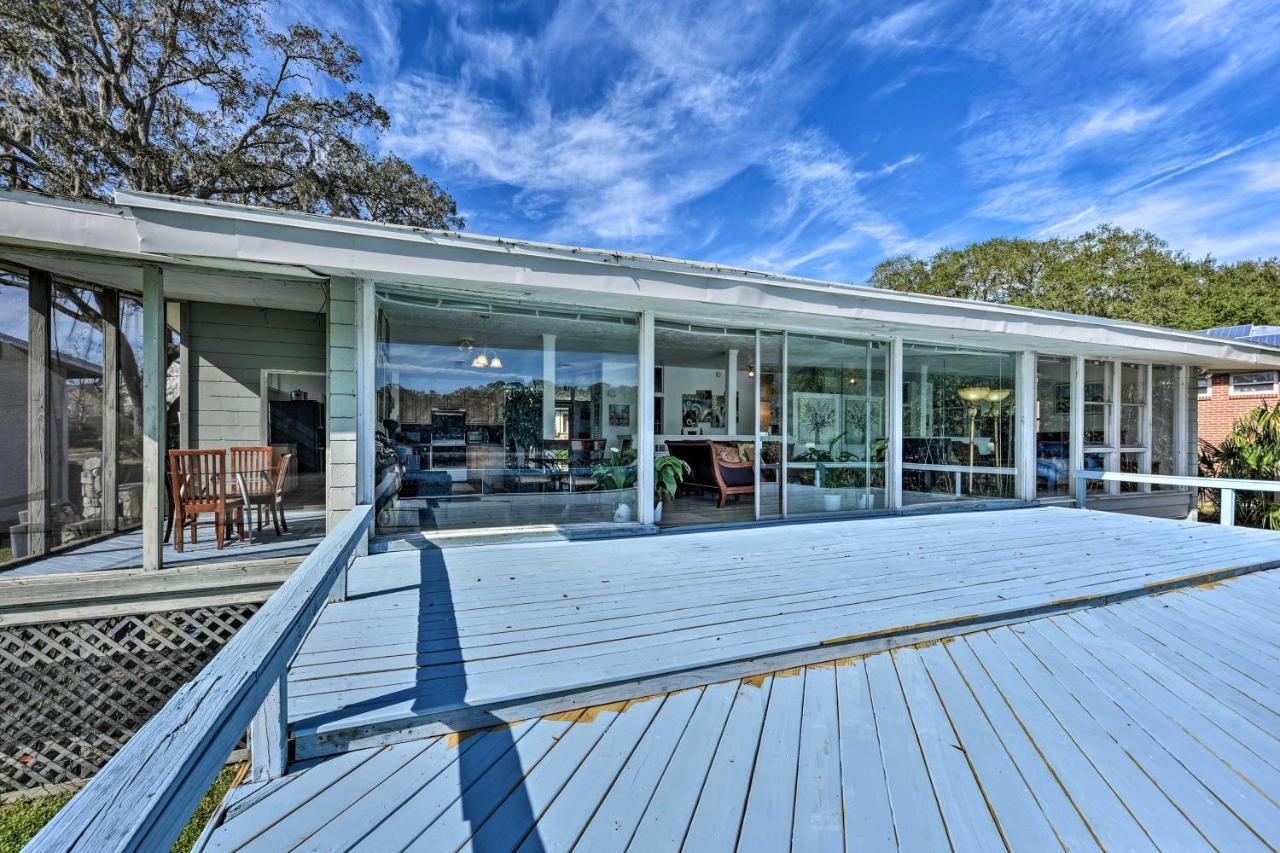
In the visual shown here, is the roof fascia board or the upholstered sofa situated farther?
the upholstered sofa

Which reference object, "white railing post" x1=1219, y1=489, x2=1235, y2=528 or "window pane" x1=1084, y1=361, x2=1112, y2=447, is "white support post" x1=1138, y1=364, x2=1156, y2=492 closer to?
"window pane" x1=1084, y1=361, x2=1112, y2=447

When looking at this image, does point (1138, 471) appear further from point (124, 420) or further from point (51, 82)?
point (51, 82)

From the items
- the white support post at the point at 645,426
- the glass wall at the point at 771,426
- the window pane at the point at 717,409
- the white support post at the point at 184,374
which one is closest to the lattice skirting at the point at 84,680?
the white support post at the point at 184,374

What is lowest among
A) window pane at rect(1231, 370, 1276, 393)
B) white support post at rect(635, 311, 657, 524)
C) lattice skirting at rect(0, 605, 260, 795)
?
lattice skirting at rect(0, 605, 260, 795)

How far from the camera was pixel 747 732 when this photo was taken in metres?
1.88

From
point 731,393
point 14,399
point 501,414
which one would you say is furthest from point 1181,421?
point 14,399

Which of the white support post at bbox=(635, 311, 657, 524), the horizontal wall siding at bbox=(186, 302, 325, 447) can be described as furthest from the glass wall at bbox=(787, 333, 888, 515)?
the horizontal wall siding at bbox=(186, 302, 325, 447)

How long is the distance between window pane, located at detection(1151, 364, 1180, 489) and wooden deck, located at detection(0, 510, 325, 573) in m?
11.4

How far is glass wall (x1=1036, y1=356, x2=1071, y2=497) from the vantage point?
712 cm

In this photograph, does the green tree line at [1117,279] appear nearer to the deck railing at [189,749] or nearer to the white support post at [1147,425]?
the white support post at [1147,425]

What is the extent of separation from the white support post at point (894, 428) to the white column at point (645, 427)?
296cm

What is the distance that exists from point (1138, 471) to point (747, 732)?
9.63 meters

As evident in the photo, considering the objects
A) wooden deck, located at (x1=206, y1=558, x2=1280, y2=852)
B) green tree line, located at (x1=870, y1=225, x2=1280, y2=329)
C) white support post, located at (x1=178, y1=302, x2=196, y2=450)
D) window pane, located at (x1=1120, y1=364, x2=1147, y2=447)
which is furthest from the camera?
green tree line, located at (x1=870, y1=225, x2=1280, y2=329)

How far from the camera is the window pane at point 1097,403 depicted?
25.0 feet
